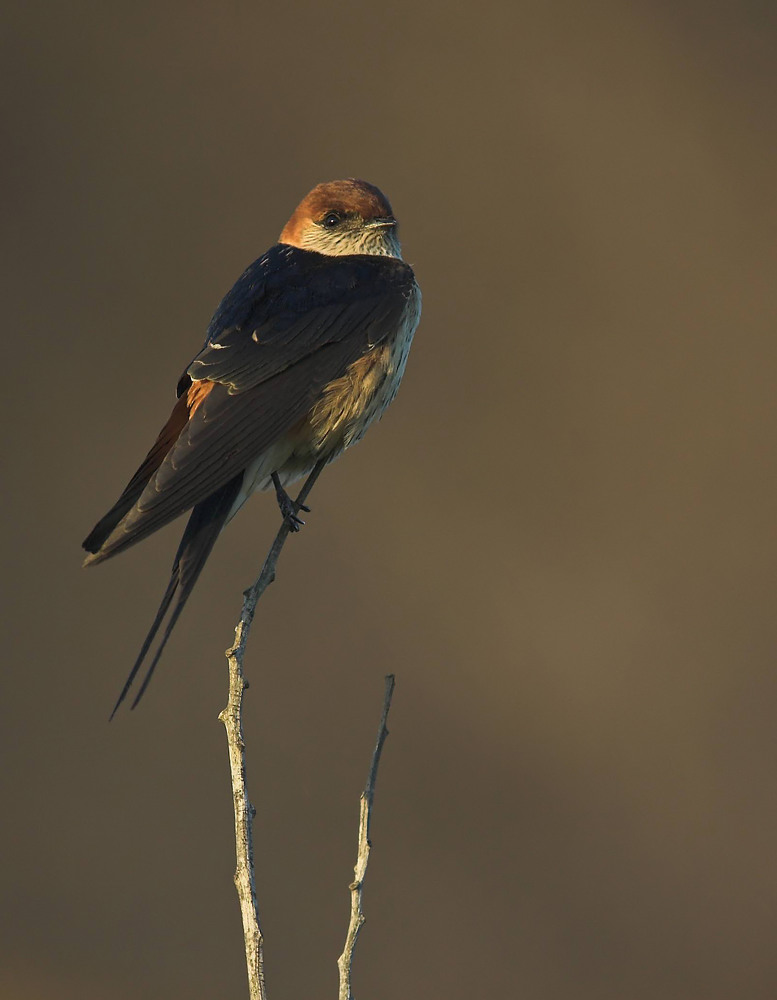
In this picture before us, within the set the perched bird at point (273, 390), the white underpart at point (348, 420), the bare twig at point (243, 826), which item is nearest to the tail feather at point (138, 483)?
the perched bird at point (273, 390)

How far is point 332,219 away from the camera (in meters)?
1.99

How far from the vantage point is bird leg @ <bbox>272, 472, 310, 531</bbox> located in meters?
1.64

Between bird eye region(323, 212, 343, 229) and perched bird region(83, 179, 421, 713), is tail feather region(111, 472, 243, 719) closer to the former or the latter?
perched bird region(83, 179, 421, 713)

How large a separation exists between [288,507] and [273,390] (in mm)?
177

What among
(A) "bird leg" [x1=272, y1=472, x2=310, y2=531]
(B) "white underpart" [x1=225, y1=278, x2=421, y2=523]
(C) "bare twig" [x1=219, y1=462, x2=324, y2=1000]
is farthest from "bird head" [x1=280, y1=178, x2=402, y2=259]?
(C) "bare twig" [x1=219, y1=462, x2=324, y2=1000]

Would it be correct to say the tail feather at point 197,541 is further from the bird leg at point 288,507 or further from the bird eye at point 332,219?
the bird eye at point 332,219

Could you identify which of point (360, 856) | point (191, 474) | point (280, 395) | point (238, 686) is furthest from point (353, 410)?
point (360, 856)

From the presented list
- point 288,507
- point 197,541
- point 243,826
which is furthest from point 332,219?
point 243,826

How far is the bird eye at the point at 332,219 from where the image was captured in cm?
198

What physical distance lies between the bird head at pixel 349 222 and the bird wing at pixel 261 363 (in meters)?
0.09

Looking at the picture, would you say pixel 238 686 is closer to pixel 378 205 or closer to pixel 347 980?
pixel 347 980

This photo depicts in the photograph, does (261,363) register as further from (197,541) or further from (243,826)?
(243,826)

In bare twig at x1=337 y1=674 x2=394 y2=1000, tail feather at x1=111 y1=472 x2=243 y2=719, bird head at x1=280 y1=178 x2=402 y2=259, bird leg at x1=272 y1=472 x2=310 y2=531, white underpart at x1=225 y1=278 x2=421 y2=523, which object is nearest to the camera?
bare twig at x1=337 y1=674 x2=394 y2=1000

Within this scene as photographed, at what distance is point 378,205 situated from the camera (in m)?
1.98
